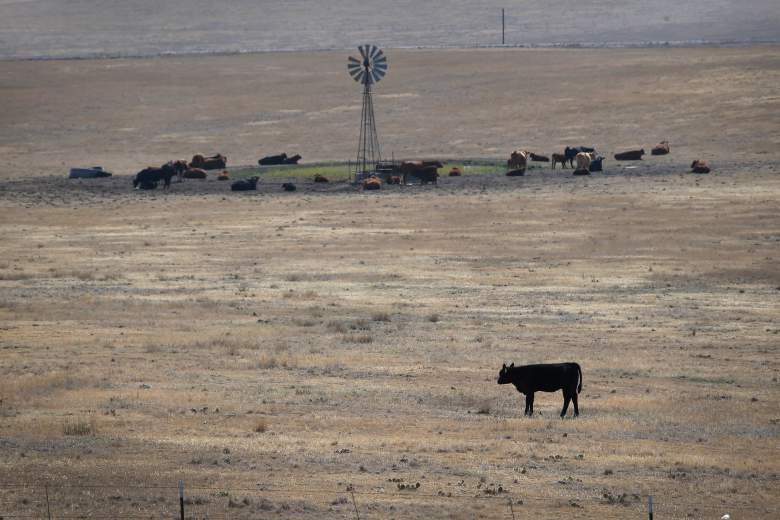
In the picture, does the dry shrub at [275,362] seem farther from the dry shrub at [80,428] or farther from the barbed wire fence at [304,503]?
the barbed wire fence at [304,503]

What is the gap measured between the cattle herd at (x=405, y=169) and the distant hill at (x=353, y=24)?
75343 millimetres

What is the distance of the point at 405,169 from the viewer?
62.8 m

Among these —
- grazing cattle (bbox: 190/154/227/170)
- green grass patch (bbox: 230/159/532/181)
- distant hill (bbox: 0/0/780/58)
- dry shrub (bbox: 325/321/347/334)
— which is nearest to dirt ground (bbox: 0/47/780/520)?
dry shrub (bbox: 325/321/347/334)

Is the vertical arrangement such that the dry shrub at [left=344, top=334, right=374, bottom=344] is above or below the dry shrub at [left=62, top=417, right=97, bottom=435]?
below

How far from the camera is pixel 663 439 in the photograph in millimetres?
18922

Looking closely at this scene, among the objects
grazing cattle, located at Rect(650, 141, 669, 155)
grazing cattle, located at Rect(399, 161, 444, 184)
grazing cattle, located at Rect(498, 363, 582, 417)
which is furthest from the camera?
grazing cattle, located at Rect(650, 141, 669, 155)

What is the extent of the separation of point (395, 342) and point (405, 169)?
35350mm

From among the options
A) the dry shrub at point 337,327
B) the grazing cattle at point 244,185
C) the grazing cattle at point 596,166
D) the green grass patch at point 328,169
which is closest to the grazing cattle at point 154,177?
the grazing cattle at point 244,185

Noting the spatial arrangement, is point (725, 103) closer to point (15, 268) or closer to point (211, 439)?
point (15, 268)

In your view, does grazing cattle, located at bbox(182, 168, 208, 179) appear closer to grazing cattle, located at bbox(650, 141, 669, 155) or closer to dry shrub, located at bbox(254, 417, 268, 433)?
grazing cattle, located at bbox(650, 141, 669, 155)

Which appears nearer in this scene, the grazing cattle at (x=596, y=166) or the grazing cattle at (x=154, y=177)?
the grazing cattle at (x=154, y=177)

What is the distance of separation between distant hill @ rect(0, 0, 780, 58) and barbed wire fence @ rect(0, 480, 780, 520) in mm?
128036

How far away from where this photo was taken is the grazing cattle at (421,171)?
61.8 m

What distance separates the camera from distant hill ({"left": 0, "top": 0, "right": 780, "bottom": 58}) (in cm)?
15262
